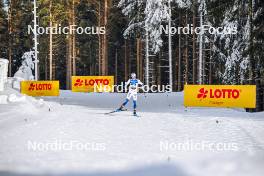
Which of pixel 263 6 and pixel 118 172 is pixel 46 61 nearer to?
pixel 263 6

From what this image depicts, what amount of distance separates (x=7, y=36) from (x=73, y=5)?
11.1m

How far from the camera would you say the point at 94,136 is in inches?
428

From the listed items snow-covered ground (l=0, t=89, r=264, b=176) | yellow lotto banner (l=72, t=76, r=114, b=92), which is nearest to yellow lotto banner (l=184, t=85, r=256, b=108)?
snow-covered ground (l=0, t=89, r=264, b=176)

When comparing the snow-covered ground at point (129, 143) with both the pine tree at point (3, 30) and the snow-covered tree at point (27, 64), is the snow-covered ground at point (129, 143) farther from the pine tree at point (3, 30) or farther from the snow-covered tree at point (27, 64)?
the snow-covered tree at point (27, 64)

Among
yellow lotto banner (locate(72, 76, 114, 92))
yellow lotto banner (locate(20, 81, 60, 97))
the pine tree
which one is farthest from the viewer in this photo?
the pine tree

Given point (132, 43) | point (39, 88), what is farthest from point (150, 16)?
point (132, 43)

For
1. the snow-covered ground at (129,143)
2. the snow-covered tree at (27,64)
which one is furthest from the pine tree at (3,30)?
the snow-covered ground at (129,143)

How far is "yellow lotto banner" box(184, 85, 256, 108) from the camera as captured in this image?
1755 centimetres

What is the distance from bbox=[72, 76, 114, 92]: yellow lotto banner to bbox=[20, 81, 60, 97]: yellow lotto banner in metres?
3.08

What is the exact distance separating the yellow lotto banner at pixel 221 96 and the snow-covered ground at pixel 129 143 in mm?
1052

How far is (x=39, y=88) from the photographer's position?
25.5 metres

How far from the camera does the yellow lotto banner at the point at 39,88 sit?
2528 cm

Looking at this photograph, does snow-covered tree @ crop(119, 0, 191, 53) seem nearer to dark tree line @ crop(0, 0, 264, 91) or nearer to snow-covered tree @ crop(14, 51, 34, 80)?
dark tree line @ crop(0, 0, 264, 91)

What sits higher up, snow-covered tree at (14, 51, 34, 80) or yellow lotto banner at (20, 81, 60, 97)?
snow-covered tree at (14, 51, 34, 80)
